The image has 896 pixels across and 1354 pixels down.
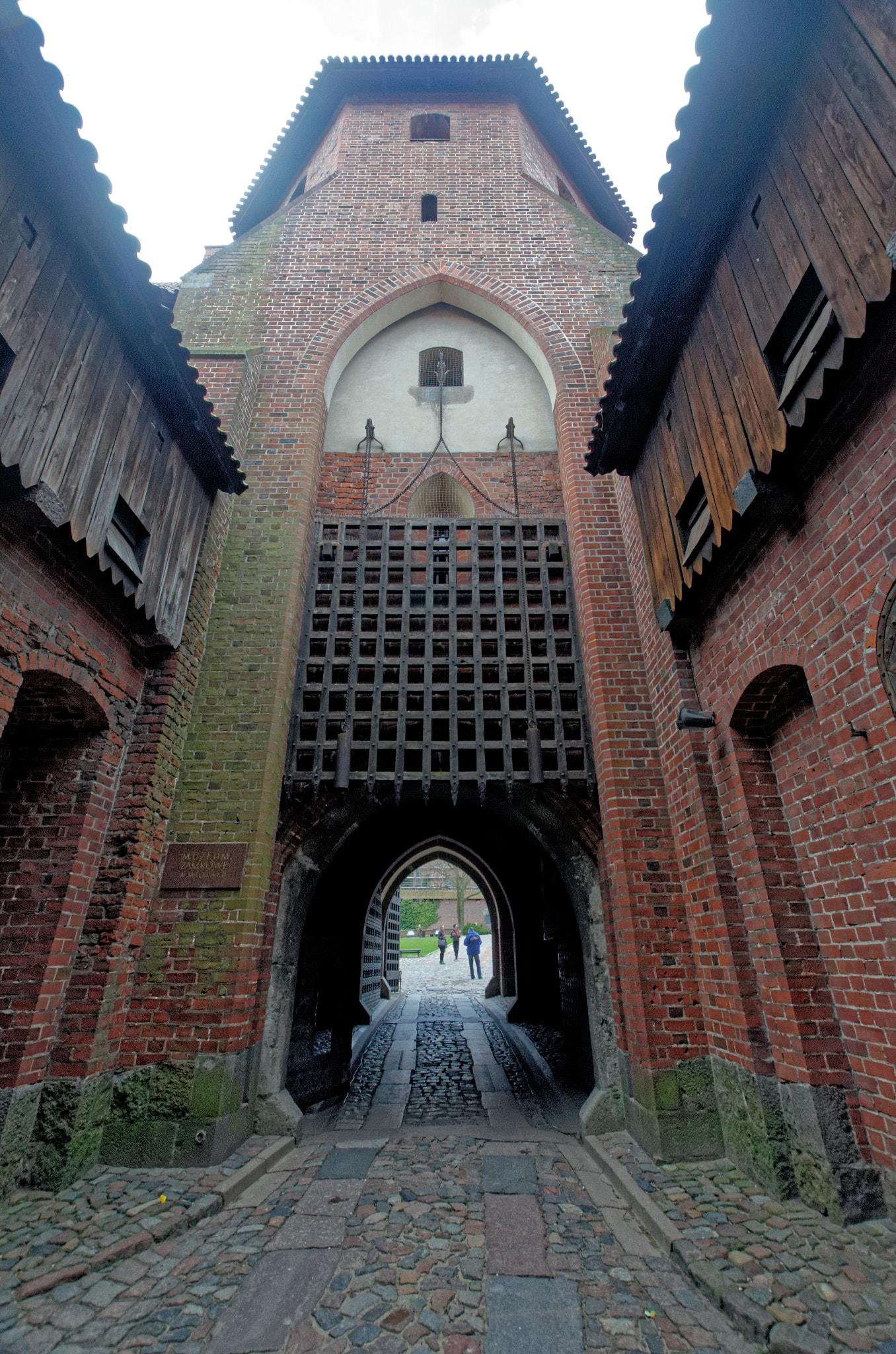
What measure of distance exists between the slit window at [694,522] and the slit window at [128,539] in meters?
4.02

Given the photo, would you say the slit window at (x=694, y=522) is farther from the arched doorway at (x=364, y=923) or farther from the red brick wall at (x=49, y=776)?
the red brick wall at (x=49, y=776)

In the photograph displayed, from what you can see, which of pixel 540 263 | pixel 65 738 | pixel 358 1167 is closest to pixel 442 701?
pixel 65 738

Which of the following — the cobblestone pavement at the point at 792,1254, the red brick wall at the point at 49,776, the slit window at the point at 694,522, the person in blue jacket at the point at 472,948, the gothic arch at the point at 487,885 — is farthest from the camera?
the person in blue jacket at the point at 472,948

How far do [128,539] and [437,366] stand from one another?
5.30 m

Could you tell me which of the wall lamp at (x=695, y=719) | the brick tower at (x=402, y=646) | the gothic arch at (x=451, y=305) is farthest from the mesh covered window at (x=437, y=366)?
the wall lamp at (x=695, y=719)

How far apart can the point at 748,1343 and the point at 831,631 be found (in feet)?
10.1

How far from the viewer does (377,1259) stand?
9.60 feet

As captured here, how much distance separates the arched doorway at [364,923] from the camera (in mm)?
4977

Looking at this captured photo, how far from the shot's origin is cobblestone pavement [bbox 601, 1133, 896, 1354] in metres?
2.34

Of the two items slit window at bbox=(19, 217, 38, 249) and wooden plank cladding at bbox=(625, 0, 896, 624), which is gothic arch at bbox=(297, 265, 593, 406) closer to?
wooden plank cladding at bbox=(625, 0, 896, 624)

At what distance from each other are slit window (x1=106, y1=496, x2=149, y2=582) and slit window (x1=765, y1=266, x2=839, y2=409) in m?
4.28

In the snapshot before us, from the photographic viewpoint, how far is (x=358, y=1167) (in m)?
4.02

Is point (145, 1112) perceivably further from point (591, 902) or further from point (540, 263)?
point (540, 263)

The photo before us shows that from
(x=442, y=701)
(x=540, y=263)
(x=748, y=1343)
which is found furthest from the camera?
(x=540, y=263)
